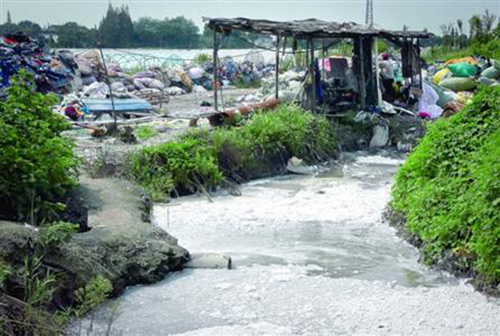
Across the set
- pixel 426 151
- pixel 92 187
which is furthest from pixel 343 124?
pixel 92 187

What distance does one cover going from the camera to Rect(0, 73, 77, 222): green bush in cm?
630

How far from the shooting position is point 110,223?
22.8 ft

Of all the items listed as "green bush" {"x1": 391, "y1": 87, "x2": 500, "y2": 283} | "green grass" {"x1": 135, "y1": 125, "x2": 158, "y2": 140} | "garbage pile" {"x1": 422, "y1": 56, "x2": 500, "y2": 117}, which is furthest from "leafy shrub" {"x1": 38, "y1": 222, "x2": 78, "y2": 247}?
"garbage pile" {"x1": 422, "y1": 56, "x2": 500, "y2": 117}

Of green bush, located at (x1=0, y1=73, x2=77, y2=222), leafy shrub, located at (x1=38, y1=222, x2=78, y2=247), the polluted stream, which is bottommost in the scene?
the polluted stream

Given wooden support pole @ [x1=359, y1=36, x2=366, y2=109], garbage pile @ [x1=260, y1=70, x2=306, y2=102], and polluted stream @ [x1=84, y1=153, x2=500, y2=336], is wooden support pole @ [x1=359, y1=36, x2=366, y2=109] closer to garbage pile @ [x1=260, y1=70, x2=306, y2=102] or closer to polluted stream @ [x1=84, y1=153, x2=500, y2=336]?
garbage pile @ [x1=260, y1=70, x2=306, y2=102]

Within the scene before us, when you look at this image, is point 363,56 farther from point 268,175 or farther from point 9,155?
point 9,155

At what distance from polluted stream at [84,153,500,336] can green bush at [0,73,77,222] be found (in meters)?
1.33

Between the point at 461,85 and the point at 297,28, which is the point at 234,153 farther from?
the point at 461,85

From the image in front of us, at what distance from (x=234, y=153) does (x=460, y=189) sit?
17.0 ft

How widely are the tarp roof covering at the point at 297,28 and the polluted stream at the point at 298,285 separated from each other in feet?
18.9

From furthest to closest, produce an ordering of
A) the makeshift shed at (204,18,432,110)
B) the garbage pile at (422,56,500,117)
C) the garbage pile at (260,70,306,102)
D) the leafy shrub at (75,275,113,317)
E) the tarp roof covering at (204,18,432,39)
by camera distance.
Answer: the garbage pile at (422,56,500,117) < the garbage pile at (260,70,306,102) < the makeshift shed at (204,18,432,110) < the tarp roof covering at (204,18,432,39) < the leafy shrub at (75,275,113,317)

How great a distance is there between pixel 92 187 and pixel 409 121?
10.0 meters

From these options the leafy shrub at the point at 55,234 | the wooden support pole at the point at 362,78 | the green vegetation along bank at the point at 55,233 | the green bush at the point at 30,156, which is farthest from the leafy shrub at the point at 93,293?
the wooden support pole at the point at 362,78

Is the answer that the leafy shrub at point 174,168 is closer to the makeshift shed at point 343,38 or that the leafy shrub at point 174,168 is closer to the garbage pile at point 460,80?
the makeshift shed at point 343,38
